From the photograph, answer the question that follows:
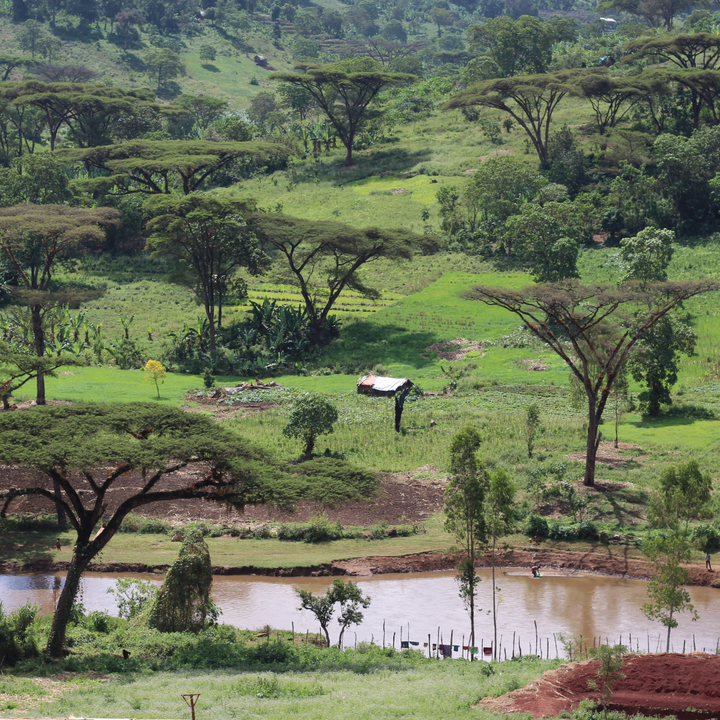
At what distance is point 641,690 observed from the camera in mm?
20875

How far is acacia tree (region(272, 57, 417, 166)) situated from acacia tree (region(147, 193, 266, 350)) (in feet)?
113

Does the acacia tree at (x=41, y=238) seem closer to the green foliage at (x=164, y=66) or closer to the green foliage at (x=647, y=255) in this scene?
the green foliage at (x=647, y=255)

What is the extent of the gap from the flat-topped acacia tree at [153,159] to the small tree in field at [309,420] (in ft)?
145

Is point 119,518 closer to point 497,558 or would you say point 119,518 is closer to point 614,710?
point 614,710

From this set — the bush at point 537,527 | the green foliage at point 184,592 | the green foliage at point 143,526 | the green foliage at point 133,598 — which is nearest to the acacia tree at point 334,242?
the green foliage at point 143,526

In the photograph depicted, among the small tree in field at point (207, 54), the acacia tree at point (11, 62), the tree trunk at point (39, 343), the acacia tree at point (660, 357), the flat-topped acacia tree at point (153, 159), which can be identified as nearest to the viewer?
the acacia tree at point (660, 357)

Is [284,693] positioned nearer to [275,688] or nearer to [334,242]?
[275,688]

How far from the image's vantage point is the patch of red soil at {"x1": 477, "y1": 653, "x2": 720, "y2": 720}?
20.2 metres

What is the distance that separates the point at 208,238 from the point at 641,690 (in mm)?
45996

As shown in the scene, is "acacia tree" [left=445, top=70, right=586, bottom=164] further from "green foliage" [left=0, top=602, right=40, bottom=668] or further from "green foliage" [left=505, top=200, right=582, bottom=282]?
"green foliage" [left=0, top=602, right=40, bottom=668]

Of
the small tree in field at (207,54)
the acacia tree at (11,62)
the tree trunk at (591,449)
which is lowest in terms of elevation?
the tree trunk at (591,449)

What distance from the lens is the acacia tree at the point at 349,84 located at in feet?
315

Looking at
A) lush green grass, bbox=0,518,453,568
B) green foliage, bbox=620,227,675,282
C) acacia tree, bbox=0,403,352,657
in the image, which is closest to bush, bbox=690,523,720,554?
lush green grass, bbox=0,518,453,568

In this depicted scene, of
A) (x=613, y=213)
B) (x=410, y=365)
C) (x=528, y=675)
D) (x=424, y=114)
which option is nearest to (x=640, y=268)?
(x=410, y=365)
